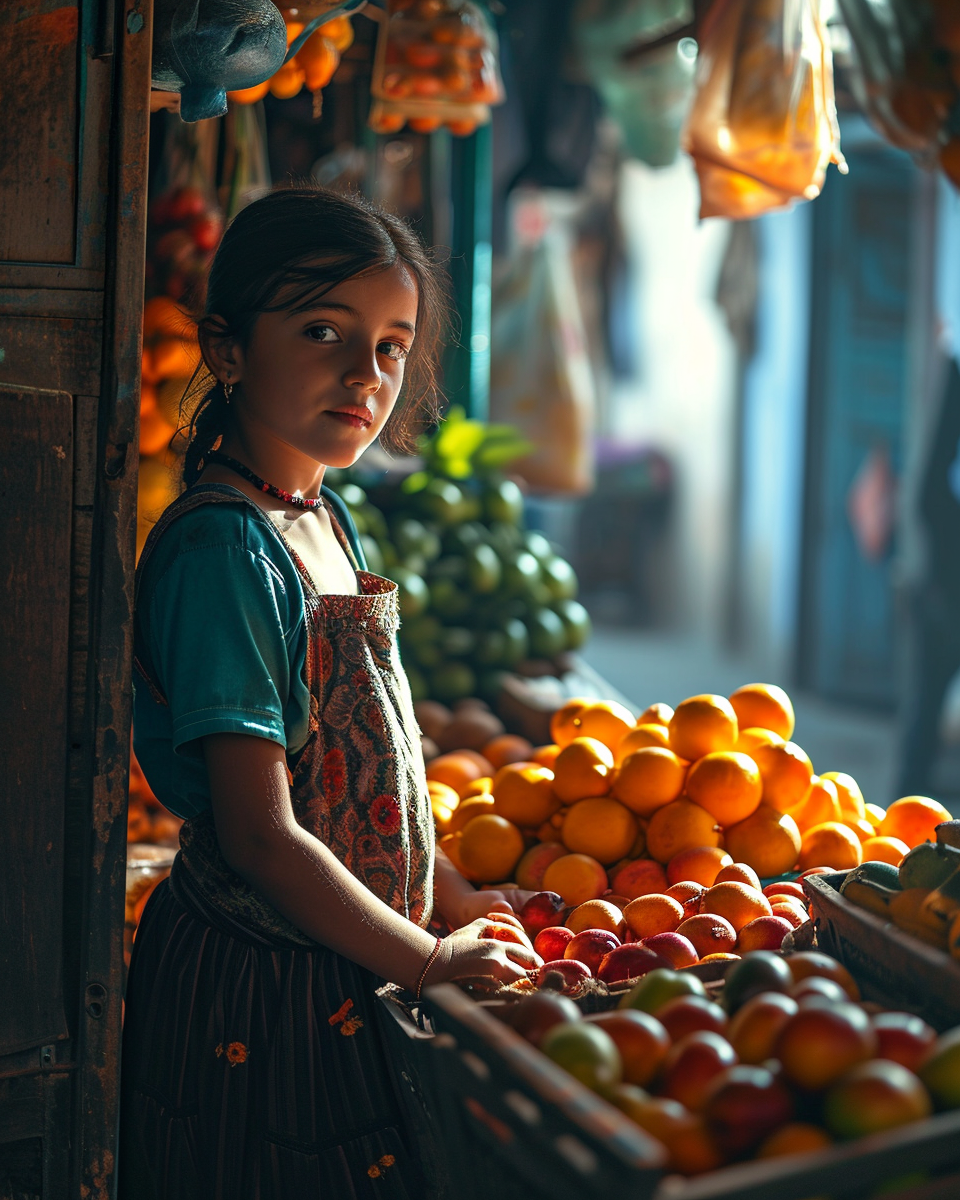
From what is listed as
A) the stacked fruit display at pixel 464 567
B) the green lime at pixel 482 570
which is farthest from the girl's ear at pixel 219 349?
the green lime at pixel 482 570

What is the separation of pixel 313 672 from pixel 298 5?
124 cm

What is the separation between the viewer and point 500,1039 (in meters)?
1.05

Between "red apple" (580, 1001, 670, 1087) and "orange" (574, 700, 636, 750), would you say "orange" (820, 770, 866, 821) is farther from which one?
"red apple" (580, 1001, 670, 1087)

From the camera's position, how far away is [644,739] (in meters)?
2.24

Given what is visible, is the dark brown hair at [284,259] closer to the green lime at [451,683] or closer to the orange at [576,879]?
the orange at [576,879]

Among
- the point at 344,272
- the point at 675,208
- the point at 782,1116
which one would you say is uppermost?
the point at 675,208

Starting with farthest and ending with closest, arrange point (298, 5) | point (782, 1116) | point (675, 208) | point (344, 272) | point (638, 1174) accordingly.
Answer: point (675, 208)
point (298, 5)
point (344, 272)
point (782, 1116)
point (638, 1174)

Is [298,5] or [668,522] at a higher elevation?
[298,5]

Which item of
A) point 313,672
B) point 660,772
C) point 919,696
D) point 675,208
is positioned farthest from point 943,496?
point 675,208

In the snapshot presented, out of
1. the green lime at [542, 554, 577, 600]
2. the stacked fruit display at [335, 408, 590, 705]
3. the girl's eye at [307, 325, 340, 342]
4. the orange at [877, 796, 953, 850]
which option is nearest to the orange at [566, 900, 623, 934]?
the orange at [877, 796, 953, 850]

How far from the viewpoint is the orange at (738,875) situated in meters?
1.81

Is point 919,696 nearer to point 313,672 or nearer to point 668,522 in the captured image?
point 313,672

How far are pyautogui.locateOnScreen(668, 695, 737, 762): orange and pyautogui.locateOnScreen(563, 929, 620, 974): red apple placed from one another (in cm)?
58

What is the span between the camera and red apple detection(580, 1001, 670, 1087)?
3.57ft
